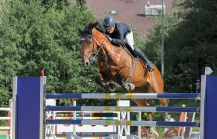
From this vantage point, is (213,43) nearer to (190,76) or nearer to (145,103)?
(190,76)

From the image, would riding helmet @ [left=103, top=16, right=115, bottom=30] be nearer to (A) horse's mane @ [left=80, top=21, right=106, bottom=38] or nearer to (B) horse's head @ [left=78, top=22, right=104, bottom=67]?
(A) horse's mane @ [left=80, top=21, right=106, bottom=38]

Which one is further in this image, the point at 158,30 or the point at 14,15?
the point at 158,30

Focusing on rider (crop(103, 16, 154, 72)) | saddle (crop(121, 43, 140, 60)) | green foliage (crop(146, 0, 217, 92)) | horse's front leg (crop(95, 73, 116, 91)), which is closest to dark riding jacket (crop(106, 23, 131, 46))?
rider (crop(103, 16, 154, 72))

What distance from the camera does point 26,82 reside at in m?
5.98

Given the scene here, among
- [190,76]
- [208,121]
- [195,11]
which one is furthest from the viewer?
[190,76]

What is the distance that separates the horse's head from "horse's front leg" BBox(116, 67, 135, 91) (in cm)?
55

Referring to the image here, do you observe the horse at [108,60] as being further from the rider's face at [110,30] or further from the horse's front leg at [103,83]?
the rider's face at [110,30]

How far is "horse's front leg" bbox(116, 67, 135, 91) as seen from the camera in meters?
7.45

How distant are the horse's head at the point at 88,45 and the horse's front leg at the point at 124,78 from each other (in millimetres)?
552

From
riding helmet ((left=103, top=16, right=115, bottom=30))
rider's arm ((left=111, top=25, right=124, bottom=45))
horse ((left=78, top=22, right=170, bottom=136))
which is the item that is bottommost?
horse ((left=78, top=22, right=170, bottom=136))

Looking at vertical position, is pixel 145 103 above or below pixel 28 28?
below

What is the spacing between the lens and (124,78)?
25.0ft

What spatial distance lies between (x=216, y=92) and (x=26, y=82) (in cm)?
203

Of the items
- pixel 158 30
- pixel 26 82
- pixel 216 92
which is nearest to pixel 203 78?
pixel 216 92
